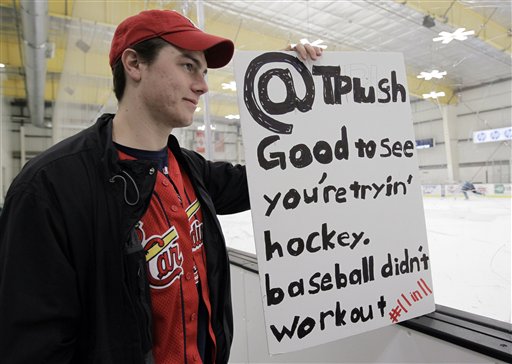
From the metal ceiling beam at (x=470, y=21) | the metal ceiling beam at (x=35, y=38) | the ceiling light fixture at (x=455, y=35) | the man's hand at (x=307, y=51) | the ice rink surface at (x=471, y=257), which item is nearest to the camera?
the man's hand at (x=307, y=51)

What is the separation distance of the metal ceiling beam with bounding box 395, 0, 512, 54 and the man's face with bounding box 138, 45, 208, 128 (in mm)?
2532

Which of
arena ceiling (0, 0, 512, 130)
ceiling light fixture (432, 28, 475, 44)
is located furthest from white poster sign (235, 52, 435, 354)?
ceiling light fixture (432, 28, 475, 44)

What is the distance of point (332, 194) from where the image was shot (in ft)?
2.53

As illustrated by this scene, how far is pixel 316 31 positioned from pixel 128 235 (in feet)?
15.7

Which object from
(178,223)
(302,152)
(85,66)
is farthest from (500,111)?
A: (85,66)

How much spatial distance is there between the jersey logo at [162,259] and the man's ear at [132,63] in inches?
12.3

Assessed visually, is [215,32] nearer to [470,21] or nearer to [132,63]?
[470,21]

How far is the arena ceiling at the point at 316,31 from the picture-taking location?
2791 mm

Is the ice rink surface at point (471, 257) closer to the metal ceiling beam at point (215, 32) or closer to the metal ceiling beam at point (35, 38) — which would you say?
the metal ceiling beam at point (215, 32)

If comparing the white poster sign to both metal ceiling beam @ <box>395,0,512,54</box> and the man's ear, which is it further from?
metal ceiling beam @ <box>395,0,512,54</box>

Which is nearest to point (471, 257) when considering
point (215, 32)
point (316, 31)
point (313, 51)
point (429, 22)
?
point (313, 51)

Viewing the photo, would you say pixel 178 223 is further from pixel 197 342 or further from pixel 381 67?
pixel 381 67

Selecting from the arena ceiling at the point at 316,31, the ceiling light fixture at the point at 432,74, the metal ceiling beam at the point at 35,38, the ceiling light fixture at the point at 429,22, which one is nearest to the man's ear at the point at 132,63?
the arena ceiling at the point at 316,31

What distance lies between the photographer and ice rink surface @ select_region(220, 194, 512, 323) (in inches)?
37.5
